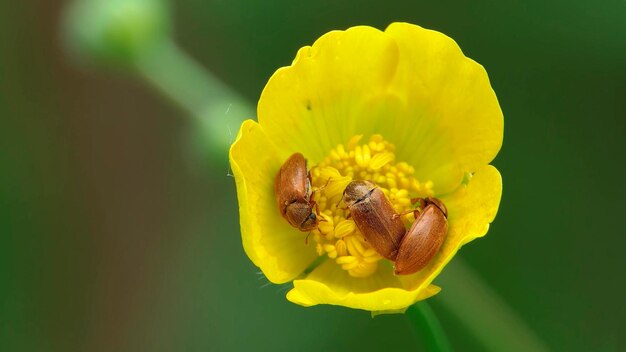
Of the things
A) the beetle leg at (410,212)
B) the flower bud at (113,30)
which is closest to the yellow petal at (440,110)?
the beetle leg at (410,212)

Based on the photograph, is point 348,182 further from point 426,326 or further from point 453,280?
point 453,280

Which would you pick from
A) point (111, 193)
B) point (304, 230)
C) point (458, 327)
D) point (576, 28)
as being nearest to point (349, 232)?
point (304, 230)

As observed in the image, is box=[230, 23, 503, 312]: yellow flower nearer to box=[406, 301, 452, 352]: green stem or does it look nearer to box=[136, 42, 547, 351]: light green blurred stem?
box=[406, 301, 452, 352]: green stem

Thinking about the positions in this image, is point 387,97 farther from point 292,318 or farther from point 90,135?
point 90,135

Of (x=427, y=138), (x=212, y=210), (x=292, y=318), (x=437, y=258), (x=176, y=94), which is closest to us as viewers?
(x=437, y=258)

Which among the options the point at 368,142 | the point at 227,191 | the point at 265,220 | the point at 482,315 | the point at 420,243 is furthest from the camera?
the point at 227,191

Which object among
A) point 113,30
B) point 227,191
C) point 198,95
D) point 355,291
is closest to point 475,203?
point 355,291
